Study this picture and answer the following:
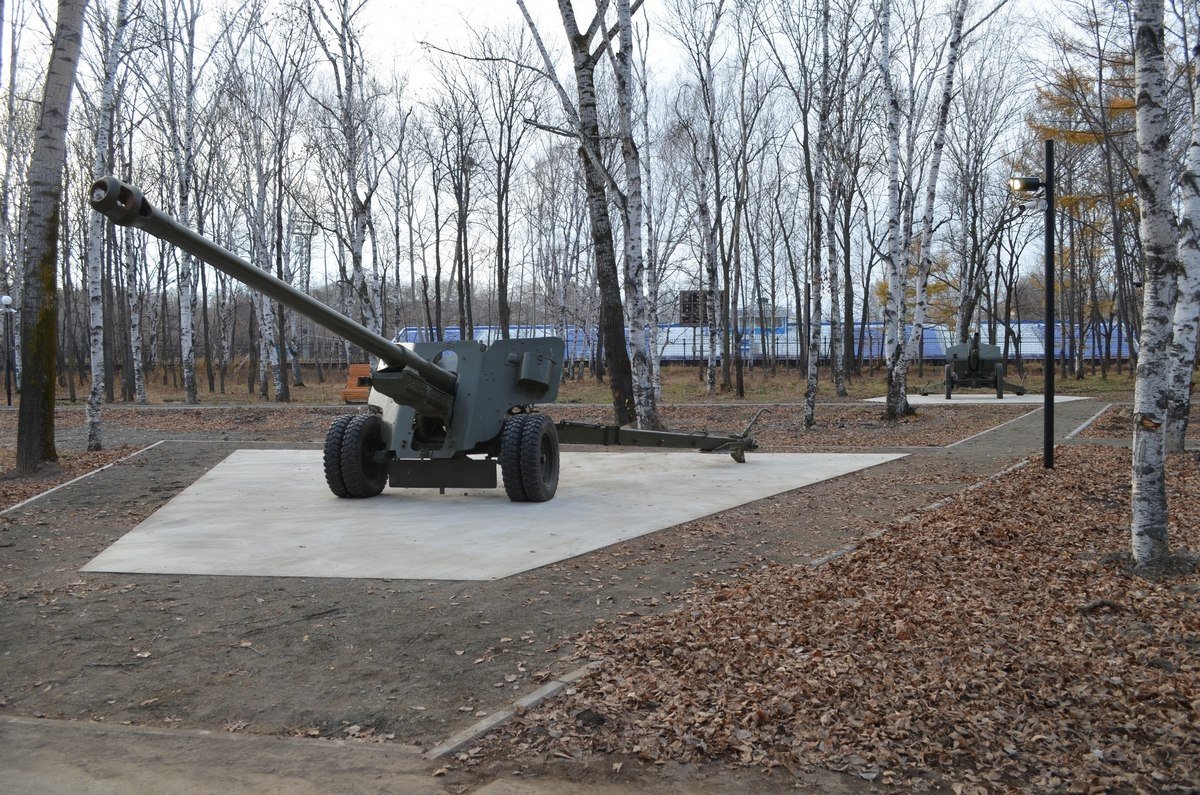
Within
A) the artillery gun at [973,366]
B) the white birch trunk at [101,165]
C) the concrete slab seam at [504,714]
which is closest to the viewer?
the concrete slab seam at [504,714]

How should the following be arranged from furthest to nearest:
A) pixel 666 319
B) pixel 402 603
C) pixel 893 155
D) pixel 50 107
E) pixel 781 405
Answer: pixel 666 319, pixel 781 405, pixel 893 155, pixel 50 107, pixel 402 603

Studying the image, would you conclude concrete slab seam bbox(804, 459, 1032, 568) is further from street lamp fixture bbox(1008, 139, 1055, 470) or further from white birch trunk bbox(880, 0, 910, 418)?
white birch trunk bbox(880, 0, 910, 418)

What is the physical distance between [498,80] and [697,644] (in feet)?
108

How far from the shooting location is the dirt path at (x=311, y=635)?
13.4 ft

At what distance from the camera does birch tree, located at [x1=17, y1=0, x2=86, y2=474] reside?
11211 millimetres

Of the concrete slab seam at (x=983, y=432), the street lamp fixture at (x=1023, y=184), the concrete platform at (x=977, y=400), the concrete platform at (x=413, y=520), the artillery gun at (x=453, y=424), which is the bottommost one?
the concrete platform at (x=413, y=520)

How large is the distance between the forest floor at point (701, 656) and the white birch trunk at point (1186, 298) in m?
1.97

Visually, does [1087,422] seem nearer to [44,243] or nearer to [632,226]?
[632,226]

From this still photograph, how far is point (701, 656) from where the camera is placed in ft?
14.9

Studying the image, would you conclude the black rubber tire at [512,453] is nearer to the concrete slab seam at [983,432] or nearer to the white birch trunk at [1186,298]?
the white birch trunk at [1186,298]

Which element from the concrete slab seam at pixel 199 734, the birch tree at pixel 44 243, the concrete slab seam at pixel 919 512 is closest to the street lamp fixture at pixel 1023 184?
the concrete slab seam at pixel 919 512

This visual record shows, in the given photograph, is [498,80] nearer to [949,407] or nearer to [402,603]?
[949,407]

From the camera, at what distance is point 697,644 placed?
4711 mm

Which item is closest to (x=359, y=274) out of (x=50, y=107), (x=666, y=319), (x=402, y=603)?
(x=50, y=107)
